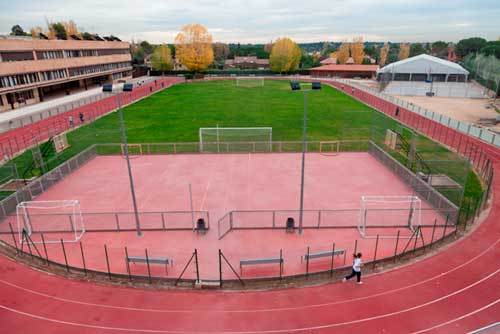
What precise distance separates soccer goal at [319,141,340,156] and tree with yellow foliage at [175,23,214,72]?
232ft

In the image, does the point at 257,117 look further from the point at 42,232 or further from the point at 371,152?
the point at 42,232

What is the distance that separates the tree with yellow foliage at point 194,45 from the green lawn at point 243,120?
27.7 metres

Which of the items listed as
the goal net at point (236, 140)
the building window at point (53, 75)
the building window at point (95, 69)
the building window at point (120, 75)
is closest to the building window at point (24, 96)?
the building window at point (53, 75)

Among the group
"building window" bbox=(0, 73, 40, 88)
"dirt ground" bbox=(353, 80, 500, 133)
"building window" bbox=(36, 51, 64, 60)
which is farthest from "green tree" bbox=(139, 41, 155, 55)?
"dirt ground" bbox=(353, 80, 500, 133)

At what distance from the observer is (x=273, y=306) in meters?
13.2

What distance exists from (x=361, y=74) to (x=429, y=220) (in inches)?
3824

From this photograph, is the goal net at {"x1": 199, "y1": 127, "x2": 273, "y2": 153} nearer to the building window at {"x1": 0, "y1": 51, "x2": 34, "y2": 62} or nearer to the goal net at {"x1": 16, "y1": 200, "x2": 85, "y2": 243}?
the goal net at {"x1": 16, "y1": 200, "x2": 85, "y2": 243}

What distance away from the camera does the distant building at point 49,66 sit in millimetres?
51156

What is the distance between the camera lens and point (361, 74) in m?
106

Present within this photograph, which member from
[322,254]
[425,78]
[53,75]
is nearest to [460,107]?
[425,78]

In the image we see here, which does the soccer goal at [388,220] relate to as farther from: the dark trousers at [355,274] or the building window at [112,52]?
the building window at [112,52]

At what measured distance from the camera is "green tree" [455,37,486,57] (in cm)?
14638

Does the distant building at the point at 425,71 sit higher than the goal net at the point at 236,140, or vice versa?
the distant building at the point at 425,71

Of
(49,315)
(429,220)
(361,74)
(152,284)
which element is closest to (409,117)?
(429,220)
